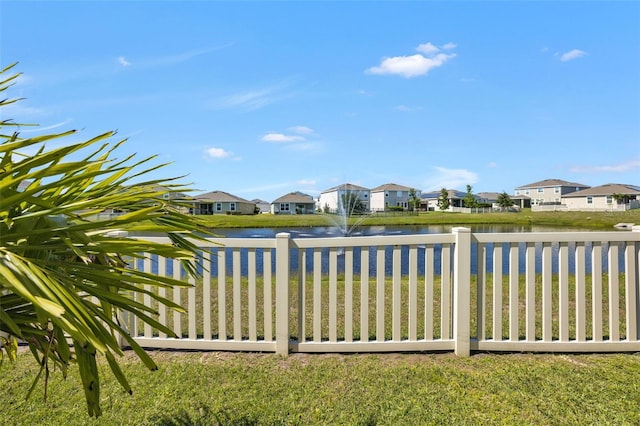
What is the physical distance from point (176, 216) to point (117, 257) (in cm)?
35

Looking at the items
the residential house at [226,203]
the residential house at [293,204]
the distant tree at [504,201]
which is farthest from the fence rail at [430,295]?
the distant tree at [504,201]

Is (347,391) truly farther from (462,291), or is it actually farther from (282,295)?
(462,291)

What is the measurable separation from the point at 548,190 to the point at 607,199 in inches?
573

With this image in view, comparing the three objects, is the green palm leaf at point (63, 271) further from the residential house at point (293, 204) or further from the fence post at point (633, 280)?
the residential house at point (293, 204)

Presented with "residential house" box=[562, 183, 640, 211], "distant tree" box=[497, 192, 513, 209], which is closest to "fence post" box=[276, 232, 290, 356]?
"residential house" box=[562, 183, 640, 211]

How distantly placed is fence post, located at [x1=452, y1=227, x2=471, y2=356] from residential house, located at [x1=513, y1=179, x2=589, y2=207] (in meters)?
70.3

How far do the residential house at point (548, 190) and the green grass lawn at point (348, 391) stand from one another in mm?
70488

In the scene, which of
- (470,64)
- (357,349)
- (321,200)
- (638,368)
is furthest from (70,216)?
(321,200)

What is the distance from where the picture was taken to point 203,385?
2.75 metres

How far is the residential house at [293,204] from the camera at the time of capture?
5997 cm

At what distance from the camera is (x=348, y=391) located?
8.68 feet

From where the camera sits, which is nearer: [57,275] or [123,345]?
[57,275]

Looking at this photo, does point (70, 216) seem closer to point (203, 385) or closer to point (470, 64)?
point (203, 385)

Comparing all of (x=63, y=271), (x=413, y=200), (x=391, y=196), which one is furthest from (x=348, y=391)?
(x=391, y=196)
